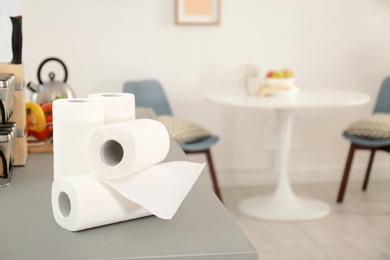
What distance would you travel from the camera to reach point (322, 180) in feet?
17.2

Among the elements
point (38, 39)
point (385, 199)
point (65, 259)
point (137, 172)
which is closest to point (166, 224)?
point (137, 172)

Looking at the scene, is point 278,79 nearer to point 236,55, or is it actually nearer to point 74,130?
point 236,55

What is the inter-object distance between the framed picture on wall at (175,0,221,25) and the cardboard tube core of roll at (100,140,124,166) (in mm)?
3356

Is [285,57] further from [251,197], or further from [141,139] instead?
[141,139]

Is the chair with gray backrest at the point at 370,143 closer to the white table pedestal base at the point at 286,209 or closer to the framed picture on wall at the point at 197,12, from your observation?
the white table pedestal base at the point at 286,209

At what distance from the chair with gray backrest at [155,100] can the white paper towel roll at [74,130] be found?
9.42ft

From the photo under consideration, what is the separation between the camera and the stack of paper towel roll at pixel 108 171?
1.36 meters

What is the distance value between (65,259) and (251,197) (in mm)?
3676

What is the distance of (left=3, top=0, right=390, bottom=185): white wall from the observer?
4.64m

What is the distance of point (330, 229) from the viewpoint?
417 centimetres

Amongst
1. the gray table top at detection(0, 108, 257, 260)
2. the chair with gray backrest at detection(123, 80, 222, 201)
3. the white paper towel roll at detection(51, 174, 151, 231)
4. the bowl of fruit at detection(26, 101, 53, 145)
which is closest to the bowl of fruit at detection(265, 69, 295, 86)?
the chair with gray backrest at detection(123, 80, 222, 201)

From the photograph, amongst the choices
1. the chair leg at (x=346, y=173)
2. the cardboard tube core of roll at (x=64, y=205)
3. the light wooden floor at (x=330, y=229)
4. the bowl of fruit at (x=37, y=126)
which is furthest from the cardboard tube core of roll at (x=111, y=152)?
the chair leg at (x=346, y=173)

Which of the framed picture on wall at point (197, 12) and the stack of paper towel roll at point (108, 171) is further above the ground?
the framed picture on wall at point (197, 12)

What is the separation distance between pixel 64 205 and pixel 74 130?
0.59 feet
